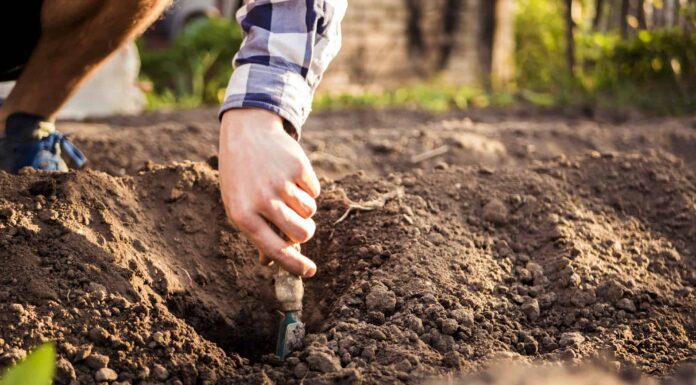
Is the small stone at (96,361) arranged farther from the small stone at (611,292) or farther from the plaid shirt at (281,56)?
the small stone at (611,292)

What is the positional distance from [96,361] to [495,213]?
4.00 feet

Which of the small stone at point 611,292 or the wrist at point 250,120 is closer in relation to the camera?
the wrist at point 250,120

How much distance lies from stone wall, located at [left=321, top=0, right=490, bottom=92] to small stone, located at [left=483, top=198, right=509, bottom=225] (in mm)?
4656

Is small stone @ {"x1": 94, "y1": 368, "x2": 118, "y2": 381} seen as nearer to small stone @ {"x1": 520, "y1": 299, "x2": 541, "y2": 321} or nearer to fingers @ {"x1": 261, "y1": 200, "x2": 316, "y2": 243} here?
fingers @ {"x1": 261, "y1": 200, "x2": 316, "y2": 243}

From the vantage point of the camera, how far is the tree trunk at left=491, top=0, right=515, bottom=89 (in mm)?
8000

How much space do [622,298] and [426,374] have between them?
2.29 ft

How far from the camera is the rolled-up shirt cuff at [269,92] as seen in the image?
1705mm

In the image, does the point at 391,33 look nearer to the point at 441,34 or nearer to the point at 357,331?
the point at 441,34

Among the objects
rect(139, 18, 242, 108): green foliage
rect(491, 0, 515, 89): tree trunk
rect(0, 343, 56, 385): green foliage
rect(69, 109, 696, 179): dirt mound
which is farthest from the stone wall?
rect(0, 343, 56, 385): green foliage

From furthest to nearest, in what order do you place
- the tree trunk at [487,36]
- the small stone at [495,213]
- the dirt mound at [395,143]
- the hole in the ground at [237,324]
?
1. the tree trunk at [487,36]
2. the dirt mound at [395,143]
3. the small stone at [495,213]
4. the hole in the ground at [237,324]

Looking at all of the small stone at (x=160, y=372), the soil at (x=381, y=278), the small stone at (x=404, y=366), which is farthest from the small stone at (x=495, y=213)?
the small stone at (x=160, y=372)

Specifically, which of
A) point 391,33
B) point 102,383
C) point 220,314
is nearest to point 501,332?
point 220,314

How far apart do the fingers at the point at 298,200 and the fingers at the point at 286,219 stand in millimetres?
12

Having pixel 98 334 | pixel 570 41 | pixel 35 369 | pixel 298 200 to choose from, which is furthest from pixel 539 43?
pixel 35 369
